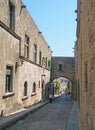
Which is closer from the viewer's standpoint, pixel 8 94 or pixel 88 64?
pixel 88 64

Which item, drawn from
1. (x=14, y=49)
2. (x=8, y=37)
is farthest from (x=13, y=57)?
(x=8, y=37)

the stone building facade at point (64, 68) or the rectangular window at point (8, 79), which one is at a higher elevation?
the stone building facade at point (64, 68)

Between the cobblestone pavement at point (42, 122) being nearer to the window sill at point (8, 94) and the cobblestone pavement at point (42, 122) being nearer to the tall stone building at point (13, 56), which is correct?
the tall stone building at point (13, 56)

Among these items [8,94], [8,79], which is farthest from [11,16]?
[8,94]

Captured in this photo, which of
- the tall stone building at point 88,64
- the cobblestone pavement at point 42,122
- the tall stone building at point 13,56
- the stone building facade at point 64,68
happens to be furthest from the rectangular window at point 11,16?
the stone building facade at point 64,68

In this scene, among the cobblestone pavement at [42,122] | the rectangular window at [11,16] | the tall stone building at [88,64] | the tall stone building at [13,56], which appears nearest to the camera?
the tall stone building at [88,64]

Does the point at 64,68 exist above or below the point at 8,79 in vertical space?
above

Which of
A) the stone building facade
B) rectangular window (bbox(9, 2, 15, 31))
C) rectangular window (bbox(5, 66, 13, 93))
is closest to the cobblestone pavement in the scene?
rectangular window (bbox(5, 66, 13, 93))

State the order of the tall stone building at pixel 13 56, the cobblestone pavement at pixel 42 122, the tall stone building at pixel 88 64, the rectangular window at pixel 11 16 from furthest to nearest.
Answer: the rectangular window at pixel 11 16 < the tall stone building at pixel 13 56 < the cobblestone pavement at pixel 42 122 < the tall stone building at pixel 88 64

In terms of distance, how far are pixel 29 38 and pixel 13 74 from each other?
6.47 metres

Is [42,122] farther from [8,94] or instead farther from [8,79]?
[8,79]

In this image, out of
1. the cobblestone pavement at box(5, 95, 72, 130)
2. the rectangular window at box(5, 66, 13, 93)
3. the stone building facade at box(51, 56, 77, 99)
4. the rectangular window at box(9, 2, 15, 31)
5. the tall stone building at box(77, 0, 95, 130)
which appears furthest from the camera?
the stone building facade at box(51, 56, 77, 99)

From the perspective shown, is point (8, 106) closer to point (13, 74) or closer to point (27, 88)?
point (13, 74)

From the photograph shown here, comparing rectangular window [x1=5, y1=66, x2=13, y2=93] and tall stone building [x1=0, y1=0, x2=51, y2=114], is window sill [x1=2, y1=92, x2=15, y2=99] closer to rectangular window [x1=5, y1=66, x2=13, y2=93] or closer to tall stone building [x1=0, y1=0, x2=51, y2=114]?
tall stone building [x1=0, y1=0, x2=51, y2=114]
